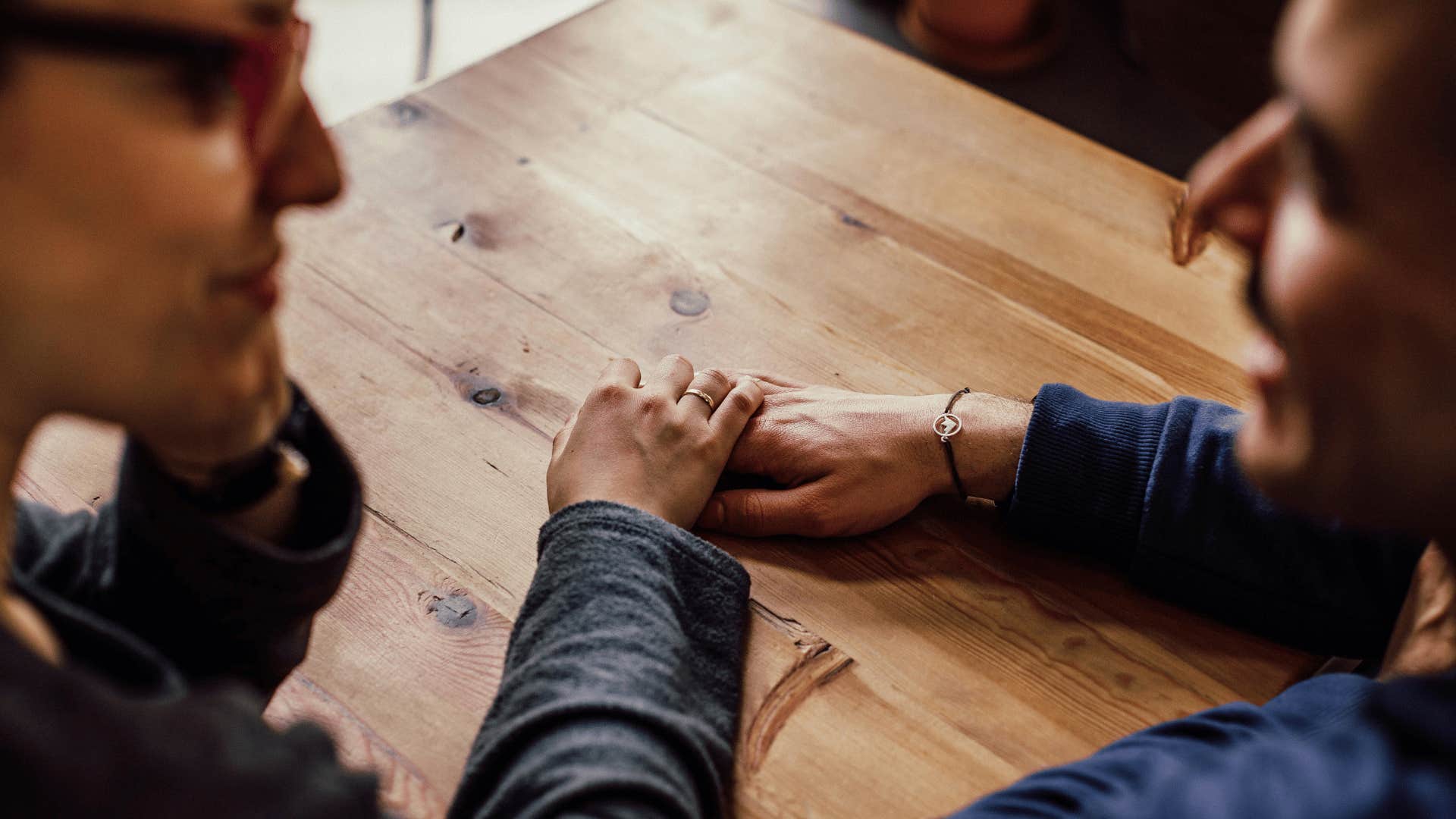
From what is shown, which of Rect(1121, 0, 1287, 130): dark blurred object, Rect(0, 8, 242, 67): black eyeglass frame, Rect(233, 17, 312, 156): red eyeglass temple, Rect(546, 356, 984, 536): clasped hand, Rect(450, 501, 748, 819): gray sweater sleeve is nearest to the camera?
Rect(0, 8, 242, 67): black eyeglass frame

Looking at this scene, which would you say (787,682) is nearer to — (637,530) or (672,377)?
(637,530)

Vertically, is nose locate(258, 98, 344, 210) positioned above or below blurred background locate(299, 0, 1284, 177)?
above

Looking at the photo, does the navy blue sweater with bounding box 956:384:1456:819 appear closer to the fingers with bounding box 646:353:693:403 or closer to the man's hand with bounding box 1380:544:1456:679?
the man's hand with bounding box 1380:544:1456:679

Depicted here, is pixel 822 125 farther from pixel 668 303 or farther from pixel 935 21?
pixel 935 21

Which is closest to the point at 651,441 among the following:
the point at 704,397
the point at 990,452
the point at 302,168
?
the point at 704,397

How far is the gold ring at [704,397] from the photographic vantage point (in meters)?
0.93

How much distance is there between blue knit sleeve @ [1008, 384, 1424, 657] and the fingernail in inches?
9.4

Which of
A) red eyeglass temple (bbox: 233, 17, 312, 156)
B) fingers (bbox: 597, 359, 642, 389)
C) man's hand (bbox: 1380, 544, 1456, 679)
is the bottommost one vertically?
fingers (bbox: 597, 359, 642, 389)

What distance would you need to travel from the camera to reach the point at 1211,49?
2.41 meters

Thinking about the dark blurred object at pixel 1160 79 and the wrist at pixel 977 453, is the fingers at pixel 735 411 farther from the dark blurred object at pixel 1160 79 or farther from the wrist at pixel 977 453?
the dark blurred object at pixel 1160 79

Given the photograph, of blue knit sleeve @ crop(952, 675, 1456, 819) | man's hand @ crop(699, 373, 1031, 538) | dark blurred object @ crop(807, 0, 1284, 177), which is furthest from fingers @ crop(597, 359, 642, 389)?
dark blurred object @ crop(807, 0, 1284, 177)

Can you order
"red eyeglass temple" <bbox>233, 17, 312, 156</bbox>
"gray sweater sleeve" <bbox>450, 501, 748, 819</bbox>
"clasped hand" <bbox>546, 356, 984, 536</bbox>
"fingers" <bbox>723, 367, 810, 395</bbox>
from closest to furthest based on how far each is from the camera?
1. "red eyeglass temple" <bbox>233, 17, 312, 156</bbox>
2. "gray sweater sleeve" <bbox>450, 501, 748, 819</bbox>
3. "clasped hand" <bbox>546, 356, 984, 536</bbox>
4. "fingers" <bbox>723, 367, 810, 395</bbox>

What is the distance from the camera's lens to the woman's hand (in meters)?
A: 0.84

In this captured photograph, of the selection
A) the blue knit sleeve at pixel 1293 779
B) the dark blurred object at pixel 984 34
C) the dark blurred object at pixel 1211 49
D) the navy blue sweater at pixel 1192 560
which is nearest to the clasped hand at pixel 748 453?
the navy blue sweater at pixel 1192 560
